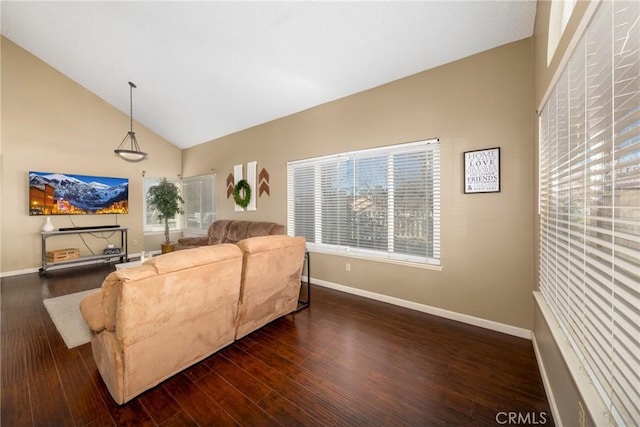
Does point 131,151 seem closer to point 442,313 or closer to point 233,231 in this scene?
point 233,231

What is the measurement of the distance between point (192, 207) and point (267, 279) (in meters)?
5.47

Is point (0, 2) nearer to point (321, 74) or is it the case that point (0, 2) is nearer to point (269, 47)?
point (269, 47)

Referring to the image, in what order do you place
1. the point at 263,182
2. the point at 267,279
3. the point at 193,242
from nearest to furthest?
the point at 267,279 → the point at 263,182 → the point at 193,242

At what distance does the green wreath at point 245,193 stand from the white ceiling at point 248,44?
1239mm

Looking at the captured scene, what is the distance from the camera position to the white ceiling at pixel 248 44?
95.7 inches

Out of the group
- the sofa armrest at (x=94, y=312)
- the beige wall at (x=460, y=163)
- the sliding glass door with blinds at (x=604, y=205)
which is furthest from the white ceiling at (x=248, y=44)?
the sofa armrest at (x=94, y=312)

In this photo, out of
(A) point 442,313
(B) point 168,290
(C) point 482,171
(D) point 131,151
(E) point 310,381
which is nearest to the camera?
(B) point 168,290

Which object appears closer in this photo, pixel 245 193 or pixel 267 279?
pixel 267 279

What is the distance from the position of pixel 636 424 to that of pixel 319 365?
1723 millimetres

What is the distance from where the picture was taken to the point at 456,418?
4.98 feet

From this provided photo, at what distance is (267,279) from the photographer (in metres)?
2.38

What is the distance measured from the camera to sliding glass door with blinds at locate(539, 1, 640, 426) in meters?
0.80

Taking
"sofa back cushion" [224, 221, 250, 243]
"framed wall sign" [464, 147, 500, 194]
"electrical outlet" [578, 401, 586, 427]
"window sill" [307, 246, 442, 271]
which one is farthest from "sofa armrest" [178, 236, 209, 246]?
"electrical outlet" [578, 401, 586, 427]

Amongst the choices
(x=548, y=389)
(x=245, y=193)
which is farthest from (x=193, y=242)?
(x=548, y=389)
